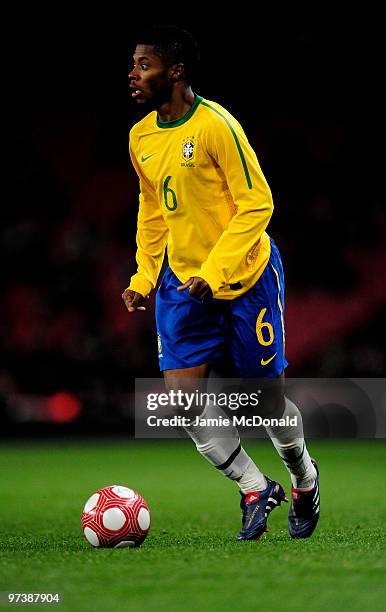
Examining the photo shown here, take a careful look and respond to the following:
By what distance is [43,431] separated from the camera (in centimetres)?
1232

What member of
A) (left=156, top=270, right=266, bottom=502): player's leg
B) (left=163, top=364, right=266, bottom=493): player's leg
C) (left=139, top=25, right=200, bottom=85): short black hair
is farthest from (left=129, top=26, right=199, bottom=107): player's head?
(left=163, top=364, right=266, bottom=493): player's leg

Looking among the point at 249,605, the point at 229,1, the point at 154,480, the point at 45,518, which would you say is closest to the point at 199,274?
the point at 249,605

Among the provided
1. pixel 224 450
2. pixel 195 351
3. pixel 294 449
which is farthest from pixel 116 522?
pixel 294 449

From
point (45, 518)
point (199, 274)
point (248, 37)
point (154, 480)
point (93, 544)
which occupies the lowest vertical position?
point (154, 480)

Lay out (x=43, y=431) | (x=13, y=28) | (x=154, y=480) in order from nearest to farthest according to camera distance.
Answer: (x=154, y=480)
(x=43, y=431)
(x=13, y=28)

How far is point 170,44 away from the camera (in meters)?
4.63

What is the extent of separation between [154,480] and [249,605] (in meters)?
5.15

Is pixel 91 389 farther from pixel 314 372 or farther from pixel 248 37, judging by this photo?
pixel 248 37

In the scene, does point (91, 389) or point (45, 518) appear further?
point (91, 389)

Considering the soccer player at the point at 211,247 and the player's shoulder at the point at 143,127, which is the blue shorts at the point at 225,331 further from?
the player's shoulder at the point at 143,127

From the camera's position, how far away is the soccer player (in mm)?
4531

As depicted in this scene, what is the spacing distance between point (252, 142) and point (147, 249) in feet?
33.7

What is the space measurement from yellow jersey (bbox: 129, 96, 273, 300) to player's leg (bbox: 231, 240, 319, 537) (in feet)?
0.26

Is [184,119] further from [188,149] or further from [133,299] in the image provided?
[133,299]
